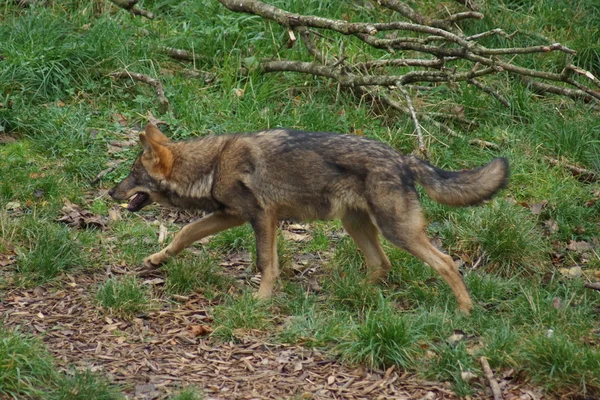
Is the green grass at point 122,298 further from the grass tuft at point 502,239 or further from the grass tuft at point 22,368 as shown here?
the grass tuft at point 502,239

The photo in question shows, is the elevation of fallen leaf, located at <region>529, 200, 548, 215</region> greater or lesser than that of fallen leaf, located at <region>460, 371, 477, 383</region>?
lesser

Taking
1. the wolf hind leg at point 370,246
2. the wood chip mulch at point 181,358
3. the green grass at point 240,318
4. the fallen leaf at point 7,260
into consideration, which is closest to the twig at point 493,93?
the wolf hind leg at point 370,246

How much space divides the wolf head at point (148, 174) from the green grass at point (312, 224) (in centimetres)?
55

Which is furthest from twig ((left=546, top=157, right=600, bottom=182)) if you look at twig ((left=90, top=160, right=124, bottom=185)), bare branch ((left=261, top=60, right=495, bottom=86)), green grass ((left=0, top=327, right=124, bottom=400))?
green grass ((left=0, top=327, right=124, bottom=400))

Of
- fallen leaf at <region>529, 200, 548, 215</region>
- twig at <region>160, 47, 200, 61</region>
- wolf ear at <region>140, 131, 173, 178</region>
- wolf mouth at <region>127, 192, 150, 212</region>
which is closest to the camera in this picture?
wolf ear at <region>140, 131, 173, 178</region>

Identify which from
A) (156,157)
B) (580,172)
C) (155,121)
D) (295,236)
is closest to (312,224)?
(295,236)

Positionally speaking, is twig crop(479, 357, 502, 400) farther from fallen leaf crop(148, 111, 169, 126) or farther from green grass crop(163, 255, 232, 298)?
fallen leaf crop(148, 111, 169, 126)

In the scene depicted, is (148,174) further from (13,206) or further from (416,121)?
(416,121)

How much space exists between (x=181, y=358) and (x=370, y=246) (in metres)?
2.24

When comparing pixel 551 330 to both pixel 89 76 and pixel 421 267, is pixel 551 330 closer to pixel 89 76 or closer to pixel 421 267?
pixel 421 267

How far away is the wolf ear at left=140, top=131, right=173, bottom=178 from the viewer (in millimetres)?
7883

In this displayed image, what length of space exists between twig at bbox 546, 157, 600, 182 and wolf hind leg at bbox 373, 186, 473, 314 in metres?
3.42

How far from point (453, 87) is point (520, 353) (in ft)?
18.2

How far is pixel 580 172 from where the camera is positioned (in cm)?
1013
